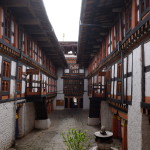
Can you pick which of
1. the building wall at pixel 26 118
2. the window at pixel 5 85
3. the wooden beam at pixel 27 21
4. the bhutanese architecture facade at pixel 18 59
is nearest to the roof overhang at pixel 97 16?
the bhutanese architecture facade at pixel 18 59

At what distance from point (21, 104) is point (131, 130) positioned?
8050mm

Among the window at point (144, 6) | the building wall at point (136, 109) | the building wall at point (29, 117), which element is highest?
the window at point (144, 6)

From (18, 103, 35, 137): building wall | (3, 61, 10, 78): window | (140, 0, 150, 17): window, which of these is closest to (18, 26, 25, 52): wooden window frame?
(3, 61, 10, 78): window

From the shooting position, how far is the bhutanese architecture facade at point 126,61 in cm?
657

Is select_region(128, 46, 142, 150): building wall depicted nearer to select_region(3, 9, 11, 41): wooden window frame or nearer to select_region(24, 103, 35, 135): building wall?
select_region(3, 9, 11, 41): wooden window frame

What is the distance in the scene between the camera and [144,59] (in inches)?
260

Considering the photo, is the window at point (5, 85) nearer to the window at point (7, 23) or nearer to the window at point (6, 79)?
the window at point (6, 79)

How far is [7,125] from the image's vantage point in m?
10.2

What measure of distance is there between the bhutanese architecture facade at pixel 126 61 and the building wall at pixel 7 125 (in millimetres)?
6445

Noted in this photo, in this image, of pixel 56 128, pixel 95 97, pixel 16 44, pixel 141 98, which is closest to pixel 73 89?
pixel 56 128

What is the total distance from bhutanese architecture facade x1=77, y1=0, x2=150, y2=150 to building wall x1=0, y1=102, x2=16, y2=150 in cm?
645

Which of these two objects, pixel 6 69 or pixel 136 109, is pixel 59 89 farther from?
pixel 136 109

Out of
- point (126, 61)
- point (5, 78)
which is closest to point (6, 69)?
point (5, 78)

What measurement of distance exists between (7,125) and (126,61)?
25.4 feet
